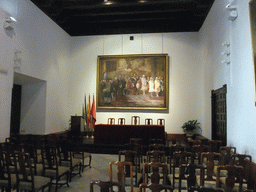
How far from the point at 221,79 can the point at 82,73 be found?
7963 mm

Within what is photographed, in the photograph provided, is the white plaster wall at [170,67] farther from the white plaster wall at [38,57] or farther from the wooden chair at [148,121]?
the white plaster wall at [38,57]

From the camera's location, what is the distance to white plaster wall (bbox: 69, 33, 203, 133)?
39.6 feet

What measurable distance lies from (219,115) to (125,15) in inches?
273

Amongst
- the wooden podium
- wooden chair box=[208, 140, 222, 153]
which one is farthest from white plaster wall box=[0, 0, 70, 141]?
wooden chair box=[208, 140, 222, 153]

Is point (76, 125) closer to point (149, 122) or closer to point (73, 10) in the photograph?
point (149, 122)

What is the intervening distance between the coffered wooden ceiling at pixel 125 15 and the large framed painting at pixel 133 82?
1.64 m

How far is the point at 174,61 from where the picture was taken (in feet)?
40.4

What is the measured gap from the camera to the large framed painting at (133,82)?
12.2 metres

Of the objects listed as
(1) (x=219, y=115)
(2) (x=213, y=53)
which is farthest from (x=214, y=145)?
(2) (x=213, y=53)

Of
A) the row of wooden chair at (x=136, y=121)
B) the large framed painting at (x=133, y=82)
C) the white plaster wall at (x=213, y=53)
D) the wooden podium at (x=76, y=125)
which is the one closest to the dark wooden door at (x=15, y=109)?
the wooden podium at (x=76, y=125)

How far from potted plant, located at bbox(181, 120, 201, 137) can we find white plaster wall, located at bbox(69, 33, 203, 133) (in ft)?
1.55

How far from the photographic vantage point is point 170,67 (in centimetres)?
1232

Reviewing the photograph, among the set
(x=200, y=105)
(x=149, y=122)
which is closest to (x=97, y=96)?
(x=149, y=122)

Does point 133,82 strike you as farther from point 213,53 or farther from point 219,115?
point 219,115
